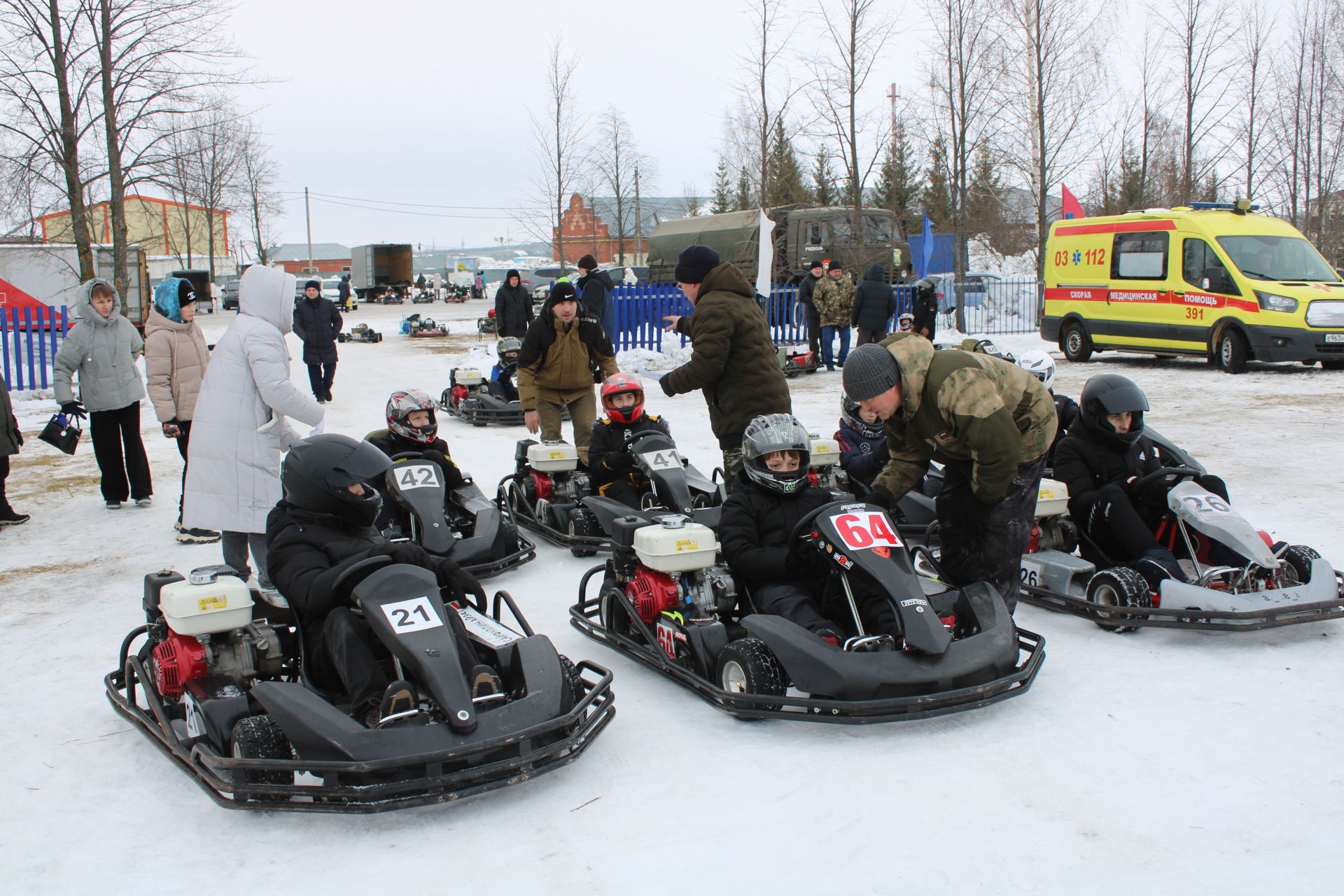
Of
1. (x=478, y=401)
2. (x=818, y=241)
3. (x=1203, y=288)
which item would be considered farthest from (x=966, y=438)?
(x=818, y=241)

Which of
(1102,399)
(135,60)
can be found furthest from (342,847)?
(135,60)

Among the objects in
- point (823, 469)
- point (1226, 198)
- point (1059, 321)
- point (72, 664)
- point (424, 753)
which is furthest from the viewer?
point (1226, 198)

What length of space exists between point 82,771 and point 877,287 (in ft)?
41.7

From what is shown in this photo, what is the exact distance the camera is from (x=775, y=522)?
15.2ft

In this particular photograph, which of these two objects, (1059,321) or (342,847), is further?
(1059,321)

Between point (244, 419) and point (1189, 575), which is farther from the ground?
point (244, 419)

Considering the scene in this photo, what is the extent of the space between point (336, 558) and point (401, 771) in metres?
0.99

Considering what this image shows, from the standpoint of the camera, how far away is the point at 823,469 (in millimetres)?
Result: 7328

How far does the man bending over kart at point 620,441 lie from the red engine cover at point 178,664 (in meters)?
3.27

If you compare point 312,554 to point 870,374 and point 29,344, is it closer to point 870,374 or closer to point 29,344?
point 870,374

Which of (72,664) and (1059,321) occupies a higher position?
(1059,321)

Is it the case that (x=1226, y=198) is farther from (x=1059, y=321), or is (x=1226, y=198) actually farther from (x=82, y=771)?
(x=82, y=771)

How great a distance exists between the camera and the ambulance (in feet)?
47.0

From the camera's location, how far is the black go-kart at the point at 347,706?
3312 millimetres
